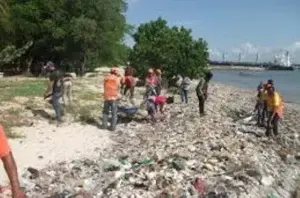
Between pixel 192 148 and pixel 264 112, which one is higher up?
pixel 264 112

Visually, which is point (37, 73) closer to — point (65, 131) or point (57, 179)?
point (65, 131)

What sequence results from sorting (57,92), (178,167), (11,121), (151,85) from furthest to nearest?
(151,85)
(57,92)
(11,121)
(178,167)

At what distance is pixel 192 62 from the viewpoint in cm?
4341

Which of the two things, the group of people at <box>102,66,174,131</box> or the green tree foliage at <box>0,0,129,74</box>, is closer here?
the group of people at <box>102,66,174,131</box>

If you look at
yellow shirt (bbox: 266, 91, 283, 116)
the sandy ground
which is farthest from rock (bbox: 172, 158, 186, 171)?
yellow shirt (bbox: 266, 91, 283, 116)

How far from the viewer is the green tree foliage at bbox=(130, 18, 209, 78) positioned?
42031 mm

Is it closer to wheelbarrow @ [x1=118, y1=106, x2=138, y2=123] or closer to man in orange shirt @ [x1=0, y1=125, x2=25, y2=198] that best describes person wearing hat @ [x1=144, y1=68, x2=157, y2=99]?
wheelbarrow @ [x1=118, y1=106, x2=138, y2=123]

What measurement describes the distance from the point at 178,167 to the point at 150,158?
3.42 ft

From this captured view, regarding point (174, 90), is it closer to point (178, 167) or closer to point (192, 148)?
point (192, 148)

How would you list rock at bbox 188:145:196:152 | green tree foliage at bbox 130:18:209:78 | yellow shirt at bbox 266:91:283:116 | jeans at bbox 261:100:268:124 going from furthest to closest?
green tree foliage at bbox 130:18:209:78 < jeans at bbox 261:100:268:124 < yellow shirt at bbox 266:91:283:116 < rock at bbox 188:145:196:152

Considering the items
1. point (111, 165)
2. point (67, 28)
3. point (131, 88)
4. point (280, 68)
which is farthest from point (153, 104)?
point (280, 68)

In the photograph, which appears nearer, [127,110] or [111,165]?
[111,165]

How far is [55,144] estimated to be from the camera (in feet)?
50.2

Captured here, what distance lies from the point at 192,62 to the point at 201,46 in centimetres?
250
